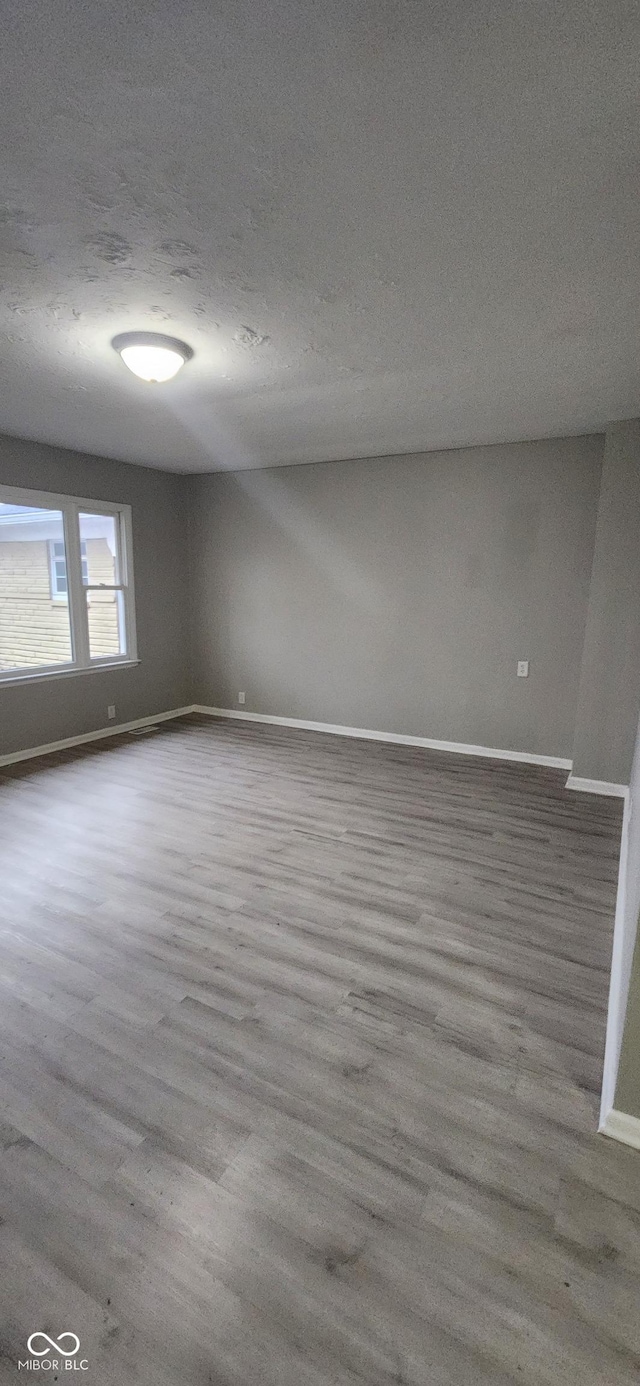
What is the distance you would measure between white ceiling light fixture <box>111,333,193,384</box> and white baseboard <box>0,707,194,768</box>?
316cm

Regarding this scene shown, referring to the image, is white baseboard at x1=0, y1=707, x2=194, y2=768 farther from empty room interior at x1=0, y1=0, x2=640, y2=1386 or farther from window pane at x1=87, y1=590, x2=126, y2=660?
window pane at x1=87, y1=590, x2=126, y2=660

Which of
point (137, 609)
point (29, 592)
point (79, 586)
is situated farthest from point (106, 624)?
A: point (29, 592)

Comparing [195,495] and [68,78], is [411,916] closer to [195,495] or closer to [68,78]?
[68,78]

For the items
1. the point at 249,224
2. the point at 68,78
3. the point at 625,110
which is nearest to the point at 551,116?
the point at 625,110

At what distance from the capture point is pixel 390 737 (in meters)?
5.12

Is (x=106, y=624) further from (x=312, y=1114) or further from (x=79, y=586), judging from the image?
(x=312, y=1114)

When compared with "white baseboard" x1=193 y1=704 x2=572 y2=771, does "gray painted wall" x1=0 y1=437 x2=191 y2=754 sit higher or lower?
higher

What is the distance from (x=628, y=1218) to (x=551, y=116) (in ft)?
8.09

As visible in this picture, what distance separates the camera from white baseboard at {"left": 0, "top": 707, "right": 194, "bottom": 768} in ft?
14.8

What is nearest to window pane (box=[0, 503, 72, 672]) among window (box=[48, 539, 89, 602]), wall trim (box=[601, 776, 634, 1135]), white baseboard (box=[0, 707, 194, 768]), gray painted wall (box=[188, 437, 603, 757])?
window (box=[48, 539, 89, 602])

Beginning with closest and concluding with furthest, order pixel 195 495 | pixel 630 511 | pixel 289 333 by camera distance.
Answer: pixel 289 333 < pixel 630 511 < pixel 195 495

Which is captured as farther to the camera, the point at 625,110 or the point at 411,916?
the point at 411,916

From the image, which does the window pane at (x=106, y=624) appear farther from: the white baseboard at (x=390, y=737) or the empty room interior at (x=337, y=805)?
the white baseboard at (x=390, y=737)

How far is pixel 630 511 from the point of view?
3654 millimetres
